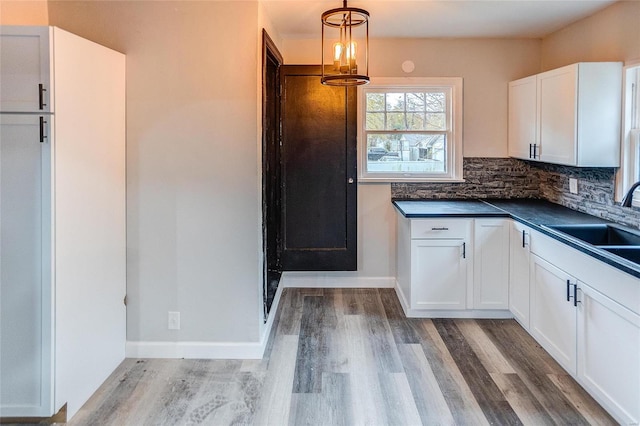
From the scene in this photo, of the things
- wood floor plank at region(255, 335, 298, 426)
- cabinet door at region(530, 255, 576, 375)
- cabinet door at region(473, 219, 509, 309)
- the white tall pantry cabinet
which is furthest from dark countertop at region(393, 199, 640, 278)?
the white tall pantry cabinet

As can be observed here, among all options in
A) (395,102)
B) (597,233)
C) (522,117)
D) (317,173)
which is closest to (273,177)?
(317,173)

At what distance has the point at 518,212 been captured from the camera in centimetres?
363

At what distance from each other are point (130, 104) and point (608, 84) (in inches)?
126

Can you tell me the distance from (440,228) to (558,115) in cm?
120

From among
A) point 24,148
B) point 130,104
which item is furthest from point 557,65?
point 24,148

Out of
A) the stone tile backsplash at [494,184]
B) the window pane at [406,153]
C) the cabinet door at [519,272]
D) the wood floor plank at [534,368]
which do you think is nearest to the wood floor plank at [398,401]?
the wood floor plank at [534,368]

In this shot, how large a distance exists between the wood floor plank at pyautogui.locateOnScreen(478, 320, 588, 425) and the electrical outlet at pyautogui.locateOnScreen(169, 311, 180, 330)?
2.20 m

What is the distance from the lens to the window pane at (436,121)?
445cm

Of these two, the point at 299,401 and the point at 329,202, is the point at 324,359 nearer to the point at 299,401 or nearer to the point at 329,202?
the point at 299,401

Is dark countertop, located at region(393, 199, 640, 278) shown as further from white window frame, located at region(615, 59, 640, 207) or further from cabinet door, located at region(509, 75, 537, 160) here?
cabinet door, located at region(509, 75, 537, 160)

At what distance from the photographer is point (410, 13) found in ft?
11.5

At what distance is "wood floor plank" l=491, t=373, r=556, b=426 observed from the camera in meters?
2.34

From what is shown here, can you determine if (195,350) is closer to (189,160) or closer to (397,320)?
(189,160)

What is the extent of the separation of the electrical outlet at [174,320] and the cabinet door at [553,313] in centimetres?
241
